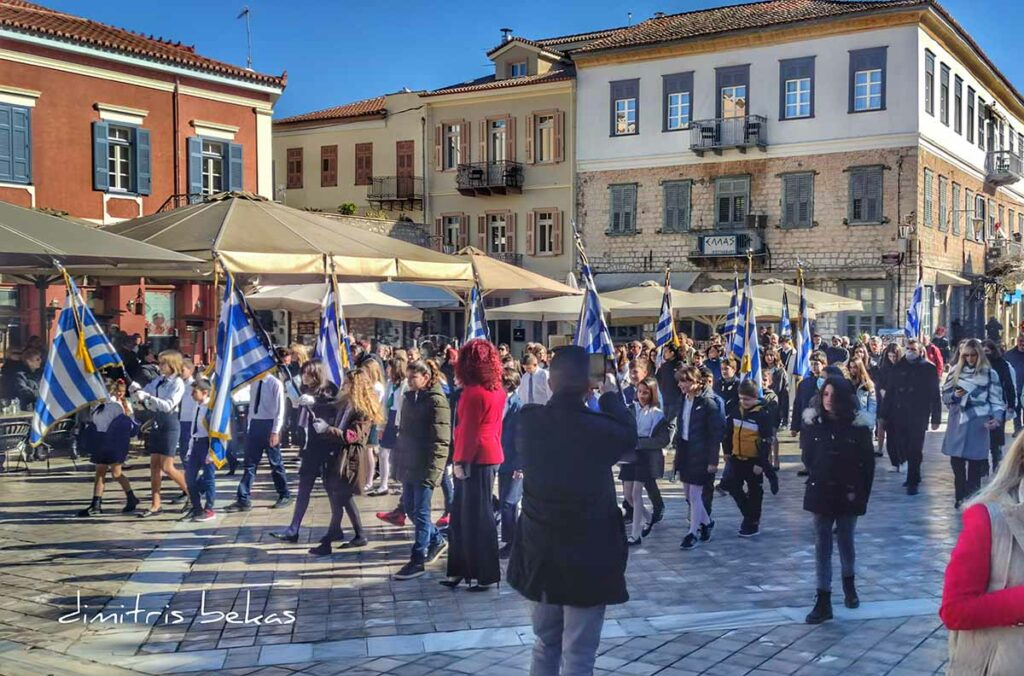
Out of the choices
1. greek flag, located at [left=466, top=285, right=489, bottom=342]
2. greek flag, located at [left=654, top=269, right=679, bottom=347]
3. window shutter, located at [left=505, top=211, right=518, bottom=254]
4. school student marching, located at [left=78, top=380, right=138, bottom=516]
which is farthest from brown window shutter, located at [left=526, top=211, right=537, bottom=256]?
school student marching, located at [left=78, top=380, right=138, bottom=516]

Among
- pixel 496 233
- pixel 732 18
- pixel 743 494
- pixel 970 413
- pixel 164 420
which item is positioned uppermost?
pixel 732 18

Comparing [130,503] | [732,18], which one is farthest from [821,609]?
[732,18]

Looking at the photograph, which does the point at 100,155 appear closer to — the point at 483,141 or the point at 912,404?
the point at 483,141

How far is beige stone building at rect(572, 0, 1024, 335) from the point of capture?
107 ft

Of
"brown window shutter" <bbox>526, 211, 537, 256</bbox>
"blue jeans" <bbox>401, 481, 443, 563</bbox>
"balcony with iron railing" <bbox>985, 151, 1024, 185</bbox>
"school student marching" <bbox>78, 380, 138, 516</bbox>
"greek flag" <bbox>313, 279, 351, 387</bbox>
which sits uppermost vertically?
"balcony with iron railing" <bbox>985, 151, 1024, 185</bbox>

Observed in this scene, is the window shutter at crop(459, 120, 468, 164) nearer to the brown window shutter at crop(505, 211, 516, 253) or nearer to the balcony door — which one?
the balcony door

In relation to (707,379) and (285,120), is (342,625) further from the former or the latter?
(285,120)

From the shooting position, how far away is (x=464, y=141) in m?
39.6

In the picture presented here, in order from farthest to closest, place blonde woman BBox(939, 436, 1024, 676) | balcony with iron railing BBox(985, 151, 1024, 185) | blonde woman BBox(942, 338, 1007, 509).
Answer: balcony with iron railing BBox(985, 151, 1024, 185) → blonde woman BBox(942, 338, 1007, 509) → blonde woman BBox(939, 436, 1024, 676)

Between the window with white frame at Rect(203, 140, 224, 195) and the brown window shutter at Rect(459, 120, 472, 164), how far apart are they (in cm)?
1357

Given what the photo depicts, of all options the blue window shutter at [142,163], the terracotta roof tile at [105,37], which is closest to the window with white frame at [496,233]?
the terracotta roof tile at [105,37]

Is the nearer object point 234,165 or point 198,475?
point 198,475

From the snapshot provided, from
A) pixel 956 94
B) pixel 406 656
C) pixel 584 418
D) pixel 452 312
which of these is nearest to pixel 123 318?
pixel 452 312

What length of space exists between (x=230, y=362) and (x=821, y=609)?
213 inches
